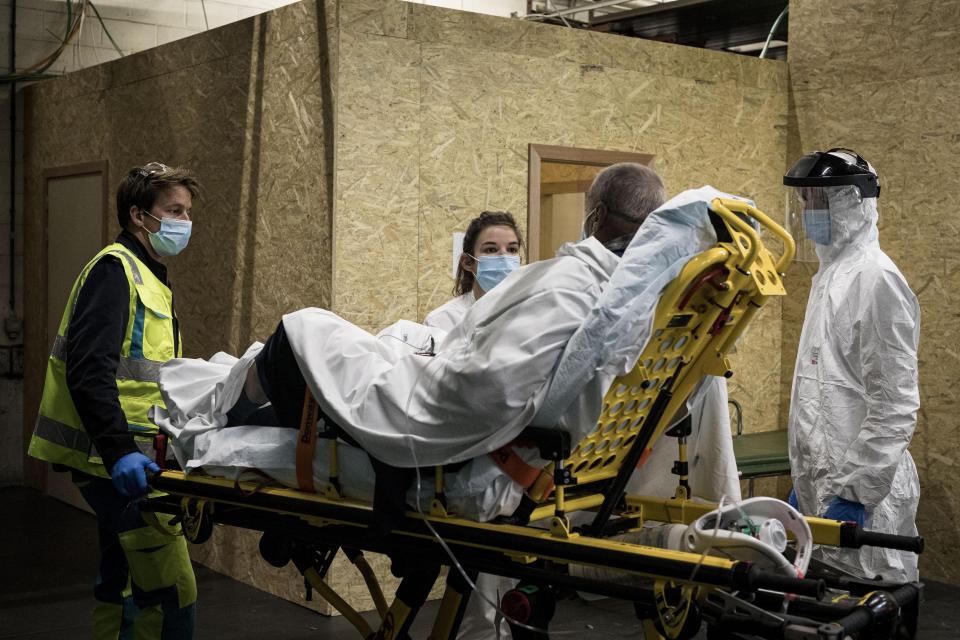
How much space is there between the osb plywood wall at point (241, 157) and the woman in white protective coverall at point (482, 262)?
75cm

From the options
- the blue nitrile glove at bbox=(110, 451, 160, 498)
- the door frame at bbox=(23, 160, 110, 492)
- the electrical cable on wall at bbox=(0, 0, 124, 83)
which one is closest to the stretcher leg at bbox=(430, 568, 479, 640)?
the blue nitrile glove at bbox=(110, 451, 160, 498)

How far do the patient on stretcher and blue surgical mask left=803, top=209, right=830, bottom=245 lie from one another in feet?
4.38

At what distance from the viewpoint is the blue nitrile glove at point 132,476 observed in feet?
9.84

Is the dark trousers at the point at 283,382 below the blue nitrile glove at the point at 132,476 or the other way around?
the other way around

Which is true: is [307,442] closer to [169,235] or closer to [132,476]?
[132,476]

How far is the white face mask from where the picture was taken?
353cm

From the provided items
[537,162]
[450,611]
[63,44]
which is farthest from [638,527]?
[63,44]

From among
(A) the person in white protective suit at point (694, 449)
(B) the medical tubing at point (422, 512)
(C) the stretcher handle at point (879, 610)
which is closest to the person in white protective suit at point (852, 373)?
(A) the person in white protective suit at point (694, 449)

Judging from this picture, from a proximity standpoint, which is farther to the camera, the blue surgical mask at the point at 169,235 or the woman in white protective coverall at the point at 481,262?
the woman in white protective coverall at the point at 481,262

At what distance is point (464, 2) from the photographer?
8.23 metres

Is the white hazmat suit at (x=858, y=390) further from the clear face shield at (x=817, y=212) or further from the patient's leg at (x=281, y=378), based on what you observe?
the patient's leg at (x=281, y=378)

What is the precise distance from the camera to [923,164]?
5.39m

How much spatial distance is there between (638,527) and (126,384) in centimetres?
157

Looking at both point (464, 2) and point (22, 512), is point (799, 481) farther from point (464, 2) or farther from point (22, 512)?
point (464, 2)
